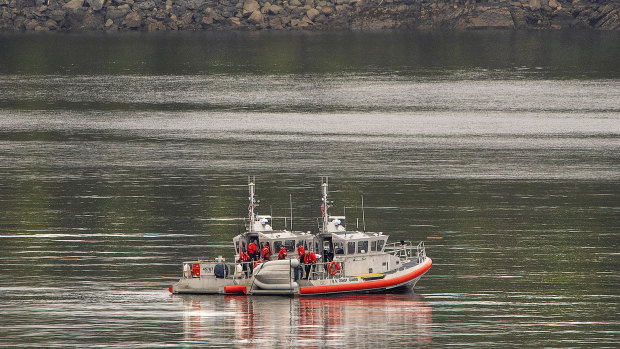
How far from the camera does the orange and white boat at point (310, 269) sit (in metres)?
70.0

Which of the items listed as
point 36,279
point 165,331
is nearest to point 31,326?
point 165,331

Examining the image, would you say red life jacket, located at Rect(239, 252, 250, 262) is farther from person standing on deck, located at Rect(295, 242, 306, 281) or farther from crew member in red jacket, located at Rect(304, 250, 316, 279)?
crew member in red jacket, located at Rect(304, 250, 316, 279)

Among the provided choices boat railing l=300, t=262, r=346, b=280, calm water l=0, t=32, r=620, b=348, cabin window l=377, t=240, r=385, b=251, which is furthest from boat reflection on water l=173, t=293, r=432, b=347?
cabin window l=377, t=240, r=385, b=251

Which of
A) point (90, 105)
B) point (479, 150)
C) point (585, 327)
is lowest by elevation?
point (585, 327)

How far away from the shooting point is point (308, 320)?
65.6 m

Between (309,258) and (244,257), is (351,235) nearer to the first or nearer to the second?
(309,258)

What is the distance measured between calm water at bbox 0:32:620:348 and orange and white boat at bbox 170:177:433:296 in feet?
2.86

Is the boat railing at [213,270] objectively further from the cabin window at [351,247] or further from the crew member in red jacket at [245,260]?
the cabin window at [351,247]

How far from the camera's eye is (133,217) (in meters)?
96.3

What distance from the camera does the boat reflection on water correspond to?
62.3m

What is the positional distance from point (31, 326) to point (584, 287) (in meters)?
28.8

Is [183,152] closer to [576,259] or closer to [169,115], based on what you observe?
[169,115]

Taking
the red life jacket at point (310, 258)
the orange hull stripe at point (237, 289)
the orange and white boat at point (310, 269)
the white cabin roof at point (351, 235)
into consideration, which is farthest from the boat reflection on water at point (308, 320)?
the white cabin roof at point (351, 235)

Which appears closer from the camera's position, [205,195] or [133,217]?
[133,217]
